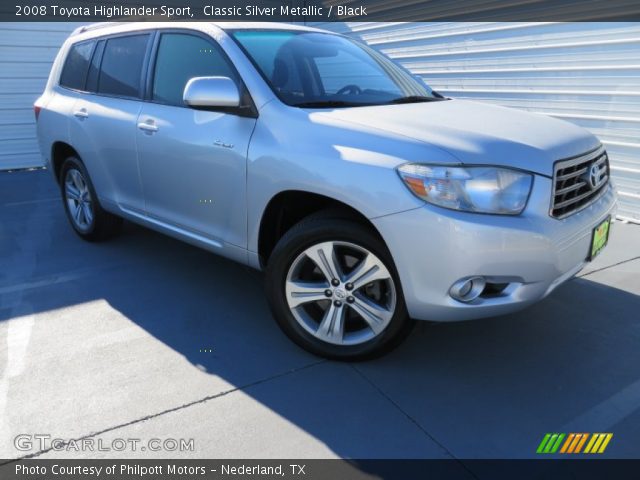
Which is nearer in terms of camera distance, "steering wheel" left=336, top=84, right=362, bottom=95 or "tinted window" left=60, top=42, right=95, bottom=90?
"steering wheel" left=336, top=84, right=362, bottom=95

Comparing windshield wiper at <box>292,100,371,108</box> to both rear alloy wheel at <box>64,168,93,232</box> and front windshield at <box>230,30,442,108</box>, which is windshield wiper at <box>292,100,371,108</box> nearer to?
front windshield at <box>230,30,442,108</box>

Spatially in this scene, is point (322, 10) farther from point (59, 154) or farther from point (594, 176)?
point (594, 176)

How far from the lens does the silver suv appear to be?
7.59 feet

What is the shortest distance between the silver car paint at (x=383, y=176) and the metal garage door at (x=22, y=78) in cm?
592

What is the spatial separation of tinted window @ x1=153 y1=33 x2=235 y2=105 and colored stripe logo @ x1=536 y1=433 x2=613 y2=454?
7.84 feet

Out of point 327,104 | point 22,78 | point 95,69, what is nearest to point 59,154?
point 95,69

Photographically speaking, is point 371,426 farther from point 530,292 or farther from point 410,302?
point 530,292

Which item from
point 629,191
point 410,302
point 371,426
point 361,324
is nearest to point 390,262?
point 410,302

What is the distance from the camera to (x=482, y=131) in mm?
2539

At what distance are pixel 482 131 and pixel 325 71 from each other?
137cm

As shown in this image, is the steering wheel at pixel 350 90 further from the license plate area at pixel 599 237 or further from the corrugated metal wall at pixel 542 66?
the corrugated metal wall at pixel 542 66

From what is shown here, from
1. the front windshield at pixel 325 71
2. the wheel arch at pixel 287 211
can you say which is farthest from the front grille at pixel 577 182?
the front windshield at pixel 325 71

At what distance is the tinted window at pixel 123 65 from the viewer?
372cm

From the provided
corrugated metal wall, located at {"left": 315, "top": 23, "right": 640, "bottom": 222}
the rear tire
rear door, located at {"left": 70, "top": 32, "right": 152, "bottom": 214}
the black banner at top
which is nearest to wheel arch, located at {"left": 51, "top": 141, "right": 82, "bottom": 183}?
the rear tire
